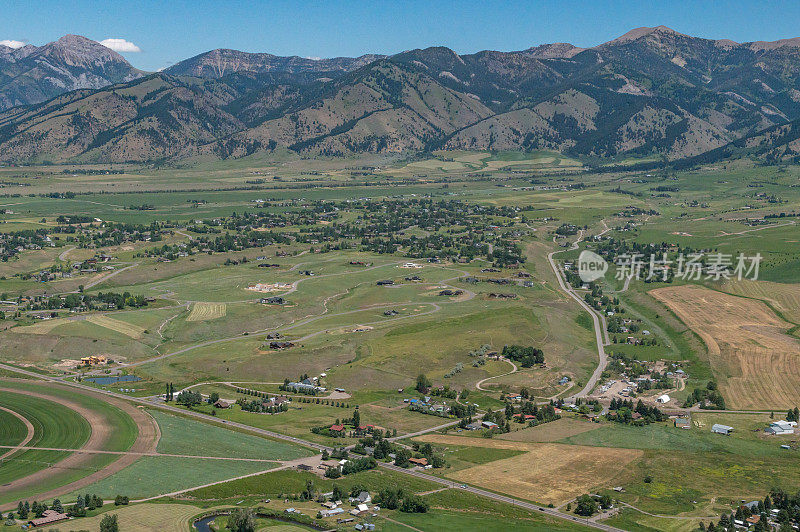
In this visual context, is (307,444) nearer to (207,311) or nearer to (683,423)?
(683,423)

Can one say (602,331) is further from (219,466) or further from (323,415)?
(219,466)

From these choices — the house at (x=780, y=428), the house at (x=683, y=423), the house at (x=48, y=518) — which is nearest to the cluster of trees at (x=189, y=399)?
the house at (x=48, y=518)

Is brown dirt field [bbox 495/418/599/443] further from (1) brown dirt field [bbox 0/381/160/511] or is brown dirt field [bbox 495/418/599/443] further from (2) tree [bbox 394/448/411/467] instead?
(1) brown dirt field [bbox 0/381/160/511]

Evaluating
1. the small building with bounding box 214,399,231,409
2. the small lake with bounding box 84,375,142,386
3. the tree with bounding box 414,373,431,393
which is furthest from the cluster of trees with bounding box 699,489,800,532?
the small lake with bounding box 84,375,142,386

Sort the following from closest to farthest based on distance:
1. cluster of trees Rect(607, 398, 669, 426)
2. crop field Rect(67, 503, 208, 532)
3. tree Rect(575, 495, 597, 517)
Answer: crop field Rect(67, 503, 208, 532) → tree Rect(575, 495, 597, 517) → cluster of trees Rect(607, 398, 669, 426)

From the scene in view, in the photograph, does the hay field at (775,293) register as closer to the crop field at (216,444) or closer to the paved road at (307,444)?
the paved road at (307,444)

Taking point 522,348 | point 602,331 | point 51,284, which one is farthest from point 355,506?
point 51,284
